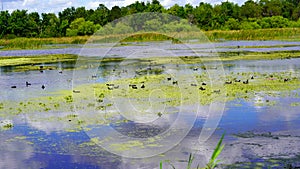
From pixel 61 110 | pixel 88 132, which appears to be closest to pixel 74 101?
pixel 61 110

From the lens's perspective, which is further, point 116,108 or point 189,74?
point 189,74

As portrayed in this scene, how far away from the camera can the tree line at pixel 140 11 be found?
228 ft

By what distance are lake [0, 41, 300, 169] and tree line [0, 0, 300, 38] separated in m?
52.0

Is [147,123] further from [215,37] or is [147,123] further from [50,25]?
[50,25]

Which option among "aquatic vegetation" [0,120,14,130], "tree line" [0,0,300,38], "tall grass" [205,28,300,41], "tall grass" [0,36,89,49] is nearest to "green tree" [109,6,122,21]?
"tree line" [0,0,300,38]

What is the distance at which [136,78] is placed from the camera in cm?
1928

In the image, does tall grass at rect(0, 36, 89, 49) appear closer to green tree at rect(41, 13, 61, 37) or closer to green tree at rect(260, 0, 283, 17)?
green tree at rect(41, 13, 61, 37)

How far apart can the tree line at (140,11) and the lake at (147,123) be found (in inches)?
2049

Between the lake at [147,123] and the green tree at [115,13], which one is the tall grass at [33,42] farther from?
the lake at [147,123]

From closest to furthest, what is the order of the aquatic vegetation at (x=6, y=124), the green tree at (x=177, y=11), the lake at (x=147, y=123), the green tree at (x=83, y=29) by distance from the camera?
the lake at (x=147, y=123) → the aquatic vegetation at (x=6, y=124) → the green tree at (x=83, y=29) → the green tree at (x=177, y=11)

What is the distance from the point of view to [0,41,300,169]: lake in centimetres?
840

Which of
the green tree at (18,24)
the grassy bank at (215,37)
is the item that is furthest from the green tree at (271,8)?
the green tree at (18,24)

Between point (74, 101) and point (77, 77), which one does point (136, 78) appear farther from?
point (74, 101)

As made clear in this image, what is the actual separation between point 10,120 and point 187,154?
5.73 meters
